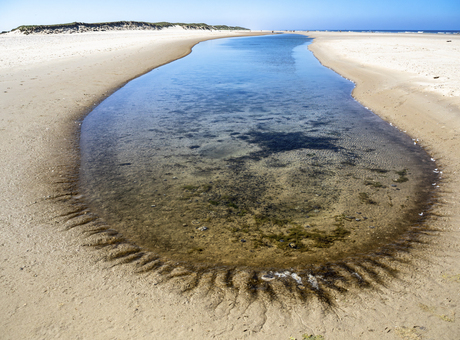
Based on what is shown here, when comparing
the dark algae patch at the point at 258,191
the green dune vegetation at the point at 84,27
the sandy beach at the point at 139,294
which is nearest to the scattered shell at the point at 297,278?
the dark algae patch at the point at 258,191

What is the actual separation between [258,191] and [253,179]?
50 centimetres

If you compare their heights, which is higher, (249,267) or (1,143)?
(1,143)

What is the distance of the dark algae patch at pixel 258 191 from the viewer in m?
3.63

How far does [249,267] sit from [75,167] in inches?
183

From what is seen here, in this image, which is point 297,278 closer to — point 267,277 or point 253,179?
point 267,277

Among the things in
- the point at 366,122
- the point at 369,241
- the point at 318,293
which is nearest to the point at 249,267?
the point at 318,293

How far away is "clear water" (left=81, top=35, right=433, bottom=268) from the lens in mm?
4113

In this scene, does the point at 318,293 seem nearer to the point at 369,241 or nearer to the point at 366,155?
the point at 369,241

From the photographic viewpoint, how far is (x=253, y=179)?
19.2ft

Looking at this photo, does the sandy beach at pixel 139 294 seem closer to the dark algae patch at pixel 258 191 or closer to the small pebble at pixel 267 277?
the dark algae patch at pixel 258 191

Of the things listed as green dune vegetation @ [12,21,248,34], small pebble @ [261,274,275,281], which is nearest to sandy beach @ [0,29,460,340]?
small pebble @ [261,274,275,281]

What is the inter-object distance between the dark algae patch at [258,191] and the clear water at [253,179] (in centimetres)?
2

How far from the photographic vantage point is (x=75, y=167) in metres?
6.25

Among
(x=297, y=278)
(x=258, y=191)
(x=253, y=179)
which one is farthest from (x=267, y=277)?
(x=253, y=179)
